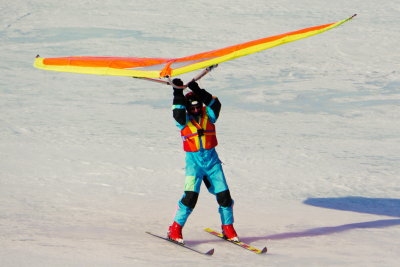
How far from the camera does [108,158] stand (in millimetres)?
11336

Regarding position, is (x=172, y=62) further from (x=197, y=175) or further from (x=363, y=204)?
(x=363, y=204)

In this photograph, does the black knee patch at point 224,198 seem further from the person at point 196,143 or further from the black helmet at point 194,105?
the black helmet at point 194,105

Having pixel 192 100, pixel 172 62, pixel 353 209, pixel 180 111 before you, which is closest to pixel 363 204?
pixel 353 209

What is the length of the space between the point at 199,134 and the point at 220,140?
17.3 feet

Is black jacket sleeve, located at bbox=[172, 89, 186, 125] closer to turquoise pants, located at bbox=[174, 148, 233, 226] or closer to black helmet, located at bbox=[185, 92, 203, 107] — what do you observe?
black helmet, located at bbox=[185, 92, 203, 107]

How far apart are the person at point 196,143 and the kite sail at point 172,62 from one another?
0.65ft

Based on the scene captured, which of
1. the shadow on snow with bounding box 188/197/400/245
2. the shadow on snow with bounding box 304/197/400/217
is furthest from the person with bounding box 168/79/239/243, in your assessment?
the shadow on snow with bounding box 304/197/400/217

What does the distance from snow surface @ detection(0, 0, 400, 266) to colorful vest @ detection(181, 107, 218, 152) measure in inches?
40.6

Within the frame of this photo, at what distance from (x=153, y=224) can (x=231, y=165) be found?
299 centimetres

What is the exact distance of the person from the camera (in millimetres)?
7418

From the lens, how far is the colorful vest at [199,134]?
7.45 meters

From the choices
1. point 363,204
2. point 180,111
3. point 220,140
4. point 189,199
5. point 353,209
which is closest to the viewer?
point 180,111

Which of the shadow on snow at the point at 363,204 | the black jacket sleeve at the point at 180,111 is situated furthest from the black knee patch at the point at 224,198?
the shadow on snow at the point at 363,204

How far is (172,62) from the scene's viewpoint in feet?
25.0
